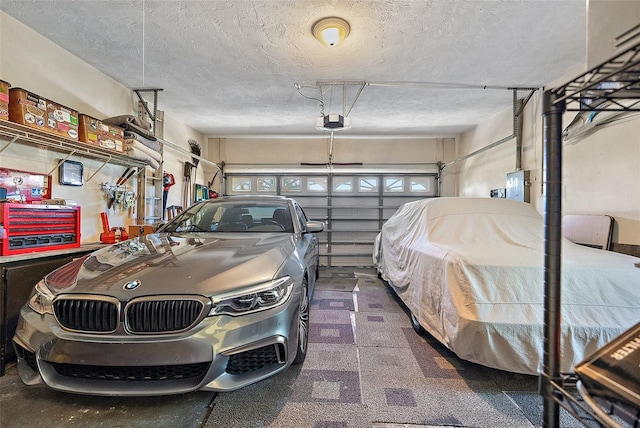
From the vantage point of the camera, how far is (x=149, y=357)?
1341 mm

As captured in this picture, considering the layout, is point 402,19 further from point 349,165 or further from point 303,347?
point 349,165

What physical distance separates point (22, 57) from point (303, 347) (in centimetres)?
365

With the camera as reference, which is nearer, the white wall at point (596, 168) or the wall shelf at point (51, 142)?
the wall shelf at point (51, 142)

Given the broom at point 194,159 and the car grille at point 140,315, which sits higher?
the broom at point 194,159

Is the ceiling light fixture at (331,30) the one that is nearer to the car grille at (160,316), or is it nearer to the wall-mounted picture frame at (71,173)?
the car grille at (160,316)

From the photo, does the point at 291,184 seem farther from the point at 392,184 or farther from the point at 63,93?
the point at 63,93

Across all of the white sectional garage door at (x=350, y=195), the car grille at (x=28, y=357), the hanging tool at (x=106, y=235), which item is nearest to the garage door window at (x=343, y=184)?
the white sectional garage door at (x=350, y=195)

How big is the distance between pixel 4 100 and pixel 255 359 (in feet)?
8.66

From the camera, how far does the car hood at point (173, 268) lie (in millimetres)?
1476

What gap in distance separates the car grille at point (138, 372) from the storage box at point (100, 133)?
2311 millimetres

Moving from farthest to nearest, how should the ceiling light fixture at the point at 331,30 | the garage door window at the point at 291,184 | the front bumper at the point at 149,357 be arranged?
1. the garage door window at the point at 291,184
2. the ceiling light fixture at the point at 331,30
3. the front bumper at the point at 149,357

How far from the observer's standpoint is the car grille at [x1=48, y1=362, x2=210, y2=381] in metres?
1.39

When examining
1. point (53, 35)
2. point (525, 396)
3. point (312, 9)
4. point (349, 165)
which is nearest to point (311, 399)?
point (525, 396)

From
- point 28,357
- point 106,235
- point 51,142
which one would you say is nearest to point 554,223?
point 28,357
